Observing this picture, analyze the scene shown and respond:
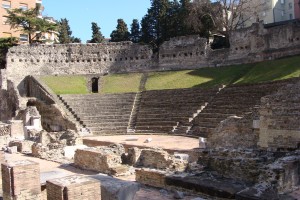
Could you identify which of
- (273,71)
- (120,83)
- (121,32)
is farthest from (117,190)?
(121,32)

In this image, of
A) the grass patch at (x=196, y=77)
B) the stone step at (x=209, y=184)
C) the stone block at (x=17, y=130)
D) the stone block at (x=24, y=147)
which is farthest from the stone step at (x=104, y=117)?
the stone step at (x=209, y=184)

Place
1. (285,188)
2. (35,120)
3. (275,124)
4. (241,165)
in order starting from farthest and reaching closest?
(35,120), (275,124), (241,165), (285,188)

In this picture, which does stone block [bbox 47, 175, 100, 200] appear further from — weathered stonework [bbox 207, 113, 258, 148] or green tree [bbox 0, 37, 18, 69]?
green tree [bbox 0, 37, 18, 69]

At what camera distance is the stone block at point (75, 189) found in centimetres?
572

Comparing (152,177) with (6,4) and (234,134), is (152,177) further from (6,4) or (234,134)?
(6,4)

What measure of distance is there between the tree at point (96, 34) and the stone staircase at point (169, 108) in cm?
2386

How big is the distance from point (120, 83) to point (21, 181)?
30.4 meters

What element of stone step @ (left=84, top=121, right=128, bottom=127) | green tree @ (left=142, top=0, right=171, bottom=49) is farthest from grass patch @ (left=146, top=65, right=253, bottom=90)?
green tree @ (left=142, top=0, right=171, bottom=49)

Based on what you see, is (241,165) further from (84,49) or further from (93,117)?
(84,49)

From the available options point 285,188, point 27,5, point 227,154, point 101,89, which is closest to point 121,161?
point 227,154

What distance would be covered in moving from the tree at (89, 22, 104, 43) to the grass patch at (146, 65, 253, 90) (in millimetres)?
17603

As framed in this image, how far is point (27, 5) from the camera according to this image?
181ft

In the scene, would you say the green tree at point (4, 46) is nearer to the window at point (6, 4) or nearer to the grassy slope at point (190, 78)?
the grassy slope at point (190, 78)

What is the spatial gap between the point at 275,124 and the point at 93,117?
16.9 meters
